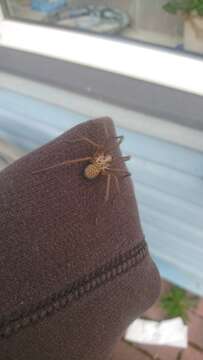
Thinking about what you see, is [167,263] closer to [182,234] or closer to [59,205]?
[182,234]

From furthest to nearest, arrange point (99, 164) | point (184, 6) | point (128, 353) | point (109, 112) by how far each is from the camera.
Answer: point (128, 353)
point (109, 112)
point (184, 6)
point (99, 164)

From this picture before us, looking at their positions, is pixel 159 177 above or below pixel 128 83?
below

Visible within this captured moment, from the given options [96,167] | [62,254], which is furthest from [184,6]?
[62,254]

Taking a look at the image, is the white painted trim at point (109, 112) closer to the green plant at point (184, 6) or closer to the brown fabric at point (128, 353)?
the green plant at point (184, 6)

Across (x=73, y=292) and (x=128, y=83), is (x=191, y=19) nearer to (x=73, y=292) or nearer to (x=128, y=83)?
(x=128, y=83)

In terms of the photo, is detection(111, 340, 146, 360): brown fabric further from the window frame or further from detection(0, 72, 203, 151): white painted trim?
the window frame

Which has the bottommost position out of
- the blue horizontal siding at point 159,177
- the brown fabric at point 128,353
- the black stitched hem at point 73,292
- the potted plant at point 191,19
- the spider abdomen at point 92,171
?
the brown fabric at point 128,353

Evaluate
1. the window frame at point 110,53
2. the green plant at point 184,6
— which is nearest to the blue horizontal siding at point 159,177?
the window frame at point 110,53

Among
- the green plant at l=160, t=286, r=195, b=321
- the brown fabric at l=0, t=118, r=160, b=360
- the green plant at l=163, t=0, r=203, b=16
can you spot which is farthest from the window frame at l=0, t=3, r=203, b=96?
the green plant at l=160, t=286, r=195, b=321
